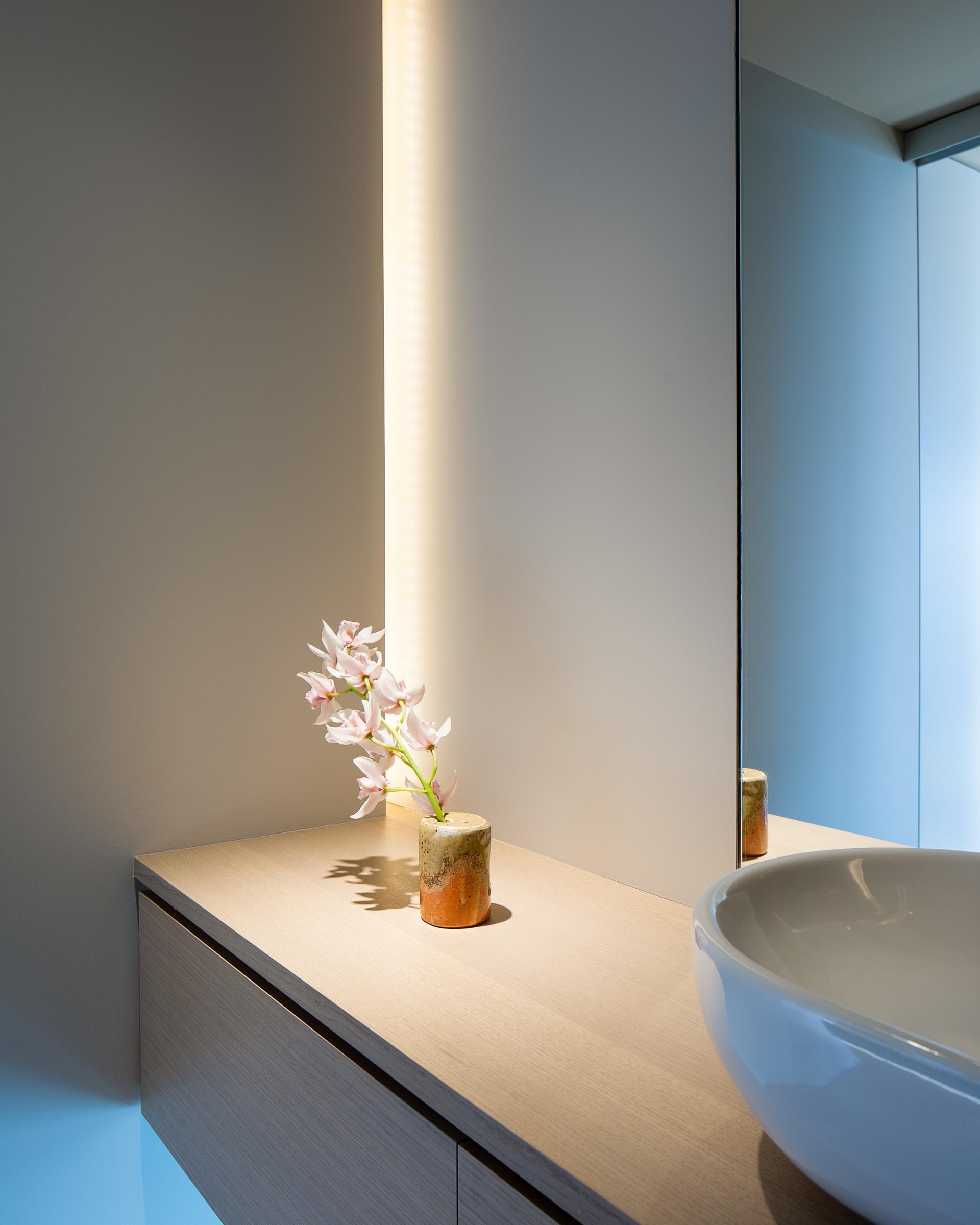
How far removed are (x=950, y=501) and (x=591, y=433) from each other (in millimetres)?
522

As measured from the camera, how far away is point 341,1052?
884mm

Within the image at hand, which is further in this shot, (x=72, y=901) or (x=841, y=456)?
(x=72, y=901)

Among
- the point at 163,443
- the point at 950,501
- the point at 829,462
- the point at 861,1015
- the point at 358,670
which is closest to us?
the point at 861,1015

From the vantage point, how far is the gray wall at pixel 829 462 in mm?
873

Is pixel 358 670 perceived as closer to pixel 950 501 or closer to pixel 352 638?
pixel 352 638

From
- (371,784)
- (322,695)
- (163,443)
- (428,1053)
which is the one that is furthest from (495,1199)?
(163,443)

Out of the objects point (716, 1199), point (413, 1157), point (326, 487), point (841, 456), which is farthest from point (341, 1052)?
point (326, 487)

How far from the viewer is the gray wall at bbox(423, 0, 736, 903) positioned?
3.58 feet

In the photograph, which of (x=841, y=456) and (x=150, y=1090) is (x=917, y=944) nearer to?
(x=841, y=456)

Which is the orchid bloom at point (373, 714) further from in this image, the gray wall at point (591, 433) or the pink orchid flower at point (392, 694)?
the gray wall at point (591, 433)

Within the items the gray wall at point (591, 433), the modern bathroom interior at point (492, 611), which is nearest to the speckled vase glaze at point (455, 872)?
the modern bathroom interior at point (492, 611)

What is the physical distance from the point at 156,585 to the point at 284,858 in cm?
45

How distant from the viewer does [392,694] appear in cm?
113

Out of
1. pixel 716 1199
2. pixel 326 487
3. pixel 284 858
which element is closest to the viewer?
pixel 716 1199
